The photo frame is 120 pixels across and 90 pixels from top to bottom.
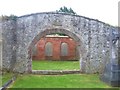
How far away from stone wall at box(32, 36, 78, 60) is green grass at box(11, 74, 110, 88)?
39.4ft

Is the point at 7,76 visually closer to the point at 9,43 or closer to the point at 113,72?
the point at 9,43

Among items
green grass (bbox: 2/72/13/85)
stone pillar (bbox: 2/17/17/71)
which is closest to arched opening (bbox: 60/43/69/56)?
stone pillar (bbox: 2/17/17/71)

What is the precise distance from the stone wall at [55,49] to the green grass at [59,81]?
12.0 metres

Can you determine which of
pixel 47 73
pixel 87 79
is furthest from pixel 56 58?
pixel 87 79

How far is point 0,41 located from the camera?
19938 mm

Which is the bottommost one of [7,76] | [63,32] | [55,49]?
[7,76]

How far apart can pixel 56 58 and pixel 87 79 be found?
13.7 m

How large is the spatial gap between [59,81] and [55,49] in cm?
1463

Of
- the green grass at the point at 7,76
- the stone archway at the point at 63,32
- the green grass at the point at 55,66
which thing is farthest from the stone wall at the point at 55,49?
the green grass at the point at 7,76

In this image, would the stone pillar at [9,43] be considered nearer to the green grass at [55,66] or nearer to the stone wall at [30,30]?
the stone wall at [30,30]

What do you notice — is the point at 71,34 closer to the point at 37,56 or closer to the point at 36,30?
the point at 36,30

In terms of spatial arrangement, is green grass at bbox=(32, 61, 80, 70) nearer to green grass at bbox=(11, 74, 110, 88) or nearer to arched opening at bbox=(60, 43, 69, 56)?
green grass at bbox=(11, 74, 110, 88)

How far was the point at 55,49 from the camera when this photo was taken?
31641 mm

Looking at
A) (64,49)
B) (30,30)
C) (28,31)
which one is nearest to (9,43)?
(28,31)
